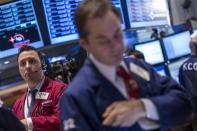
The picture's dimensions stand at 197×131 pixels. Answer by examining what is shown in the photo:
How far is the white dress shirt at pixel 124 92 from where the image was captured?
1.29m

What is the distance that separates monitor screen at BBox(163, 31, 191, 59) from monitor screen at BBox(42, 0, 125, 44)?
884mm

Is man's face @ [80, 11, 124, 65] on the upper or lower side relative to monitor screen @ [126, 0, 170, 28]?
upper

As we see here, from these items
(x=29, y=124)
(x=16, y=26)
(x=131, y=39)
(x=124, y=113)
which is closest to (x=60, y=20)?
(x=16, y=26)

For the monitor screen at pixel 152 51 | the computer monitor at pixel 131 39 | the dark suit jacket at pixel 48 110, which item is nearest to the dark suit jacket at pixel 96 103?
the dark suit jacket at pixel 48 110

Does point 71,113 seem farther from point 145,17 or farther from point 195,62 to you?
point 145,17

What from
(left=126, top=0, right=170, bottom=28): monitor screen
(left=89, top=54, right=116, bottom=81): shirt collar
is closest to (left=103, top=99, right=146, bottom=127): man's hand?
(left=89, top=54, right=116, bottom=81): shirt collar

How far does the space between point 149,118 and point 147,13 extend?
3193 mm

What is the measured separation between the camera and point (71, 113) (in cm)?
129

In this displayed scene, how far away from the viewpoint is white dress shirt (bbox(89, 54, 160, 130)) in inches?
50.9

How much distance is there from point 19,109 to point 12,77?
934mm

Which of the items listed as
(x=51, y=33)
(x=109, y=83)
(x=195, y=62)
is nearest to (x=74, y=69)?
(x=51, y=33)

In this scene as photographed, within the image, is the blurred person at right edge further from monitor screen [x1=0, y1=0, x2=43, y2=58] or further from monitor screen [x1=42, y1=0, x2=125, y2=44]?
monitor screen [x1=0, y1=0, x2=43, y2=58]

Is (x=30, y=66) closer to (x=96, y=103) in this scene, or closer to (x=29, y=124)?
(x=29, y=124)

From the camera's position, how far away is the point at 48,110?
2.96 metres
